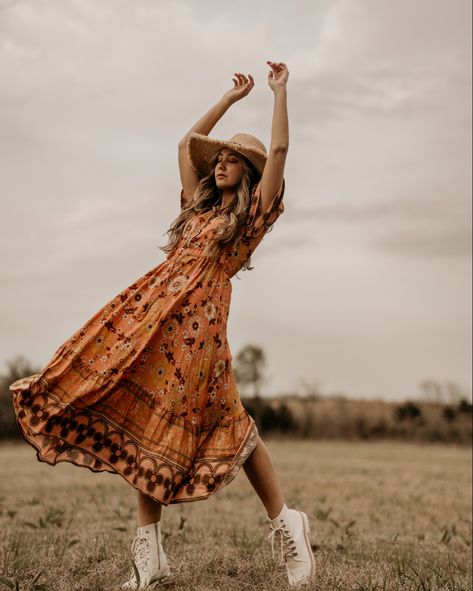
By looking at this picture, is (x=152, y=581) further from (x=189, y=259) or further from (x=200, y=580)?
(x=189, y=259)

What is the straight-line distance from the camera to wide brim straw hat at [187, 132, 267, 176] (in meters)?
3.83

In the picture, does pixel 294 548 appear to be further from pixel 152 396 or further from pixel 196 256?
pixel 196 256

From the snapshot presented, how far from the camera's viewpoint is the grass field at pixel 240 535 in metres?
3.97

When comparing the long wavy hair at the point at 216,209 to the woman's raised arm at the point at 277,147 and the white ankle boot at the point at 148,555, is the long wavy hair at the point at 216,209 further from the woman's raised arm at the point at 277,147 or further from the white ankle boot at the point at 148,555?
the white ankle boot at the point at 148,555

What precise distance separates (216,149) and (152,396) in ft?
4.63

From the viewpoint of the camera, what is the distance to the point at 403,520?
8086 millimetres

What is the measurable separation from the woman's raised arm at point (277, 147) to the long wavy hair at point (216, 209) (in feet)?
0.46

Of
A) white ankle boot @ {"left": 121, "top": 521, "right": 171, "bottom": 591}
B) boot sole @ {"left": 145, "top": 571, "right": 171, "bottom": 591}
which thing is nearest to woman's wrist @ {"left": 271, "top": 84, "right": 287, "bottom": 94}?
white ankle boot @ {"left": 121, "top": 521, "right": 171, "bottom": 591}

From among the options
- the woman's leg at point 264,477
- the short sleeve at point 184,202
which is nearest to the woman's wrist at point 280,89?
the short sleeve at point 184,202

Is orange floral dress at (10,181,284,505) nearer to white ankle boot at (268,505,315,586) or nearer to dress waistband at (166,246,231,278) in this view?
dress waistband at (166,246,231,278)

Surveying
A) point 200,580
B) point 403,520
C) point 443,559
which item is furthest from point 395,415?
point 200,580

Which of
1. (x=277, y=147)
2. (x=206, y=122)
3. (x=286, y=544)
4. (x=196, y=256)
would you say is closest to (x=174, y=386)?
(x=196, y=256)

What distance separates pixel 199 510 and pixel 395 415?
2665 cm

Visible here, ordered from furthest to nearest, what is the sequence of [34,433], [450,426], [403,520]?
1. [450,426]
2. [403,520]
3. [34,433]
